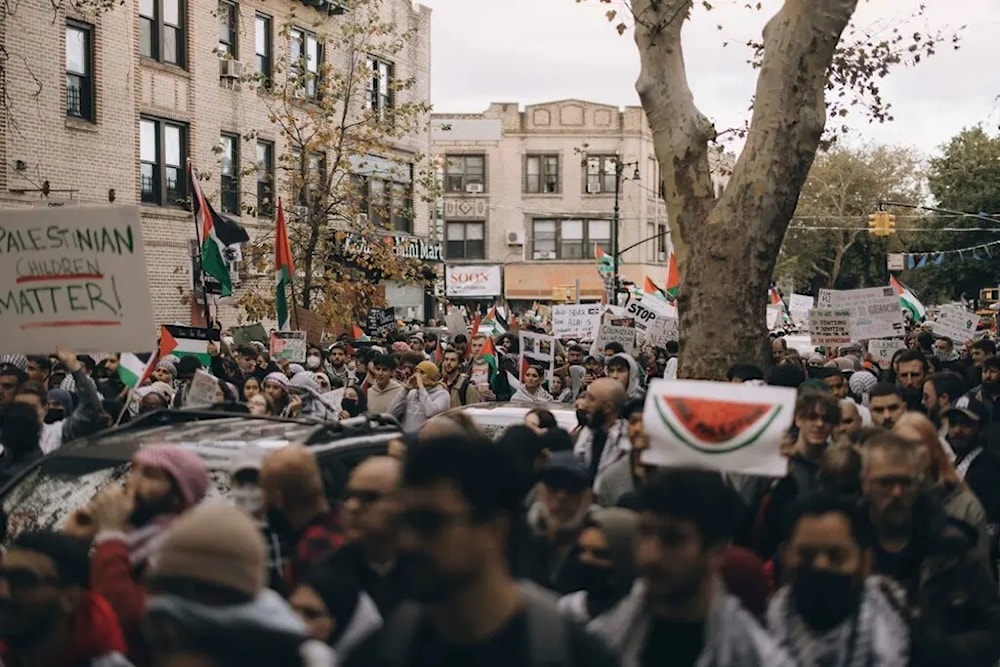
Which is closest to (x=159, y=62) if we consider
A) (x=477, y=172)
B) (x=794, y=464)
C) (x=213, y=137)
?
(x=213, y=137)

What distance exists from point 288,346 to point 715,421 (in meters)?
11.4

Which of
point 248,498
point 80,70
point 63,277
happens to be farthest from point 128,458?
point 80,70

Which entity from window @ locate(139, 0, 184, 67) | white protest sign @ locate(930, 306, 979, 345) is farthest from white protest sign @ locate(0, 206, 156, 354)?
window @ locate(139, 0, 184, 67)

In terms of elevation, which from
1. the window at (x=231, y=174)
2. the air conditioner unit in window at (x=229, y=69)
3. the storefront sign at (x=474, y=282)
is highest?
the air conditioner unit in window at (x=229, y=69)

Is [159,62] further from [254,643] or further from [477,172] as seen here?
[477,172]

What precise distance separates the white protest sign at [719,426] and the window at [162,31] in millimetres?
22666

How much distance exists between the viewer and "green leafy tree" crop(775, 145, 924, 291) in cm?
7275

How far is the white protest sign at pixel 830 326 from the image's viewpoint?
1745 cm

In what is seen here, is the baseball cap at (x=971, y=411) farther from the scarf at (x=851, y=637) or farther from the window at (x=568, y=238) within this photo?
the window at (x=568, y=238)

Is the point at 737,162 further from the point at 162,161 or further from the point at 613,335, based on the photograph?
the point at 162,161

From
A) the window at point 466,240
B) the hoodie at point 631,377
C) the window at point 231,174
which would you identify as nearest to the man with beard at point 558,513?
the hoodie at point 631,377

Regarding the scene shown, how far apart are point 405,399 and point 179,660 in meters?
9.31

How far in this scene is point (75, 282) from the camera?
7.70 m

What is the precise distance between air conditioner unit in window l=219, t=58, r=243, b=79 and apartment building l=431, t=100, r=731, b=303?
35.9 m
